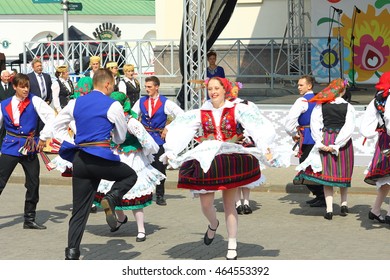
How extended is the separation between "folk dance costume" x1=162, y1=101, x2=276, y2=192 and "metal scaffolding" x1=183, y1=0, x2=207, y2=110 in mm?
6656

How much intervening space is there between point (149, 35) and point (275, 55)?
154 ft

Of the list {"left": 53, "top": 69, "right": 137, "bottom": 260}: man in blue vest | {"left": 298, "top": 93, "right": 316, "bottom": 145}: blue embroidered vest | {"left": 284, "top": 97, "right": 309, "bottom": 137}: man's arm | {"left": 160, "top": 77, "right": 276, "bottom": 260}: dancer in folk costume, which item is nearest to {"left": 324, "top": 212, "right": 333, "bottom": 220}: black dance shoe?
{"left": 298, "top": 93, "right": 316, "bottom": 145}: blue embroidered vest

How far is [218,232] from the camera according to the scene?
10.7 meters

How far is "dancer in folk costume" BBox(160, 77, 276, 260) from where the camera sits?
882 centimetres

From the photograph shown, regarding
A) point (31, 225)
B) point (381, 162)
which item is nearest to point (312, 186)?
point (381, 162)

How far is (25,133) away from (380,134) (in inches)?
161

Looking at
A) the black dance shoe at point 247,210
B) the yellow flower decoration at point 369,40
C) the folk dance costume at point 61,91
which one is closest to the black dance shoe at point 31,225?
the black dance shoe at point 247,210

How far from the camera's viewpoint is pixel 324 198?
12758mm

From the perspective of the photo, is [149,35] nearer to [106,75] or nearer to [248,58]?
[248,58]

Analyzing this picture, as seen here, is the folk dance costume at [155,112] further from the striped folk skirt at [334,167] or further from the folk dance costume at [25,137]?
the striped folk skirt at [334,167]

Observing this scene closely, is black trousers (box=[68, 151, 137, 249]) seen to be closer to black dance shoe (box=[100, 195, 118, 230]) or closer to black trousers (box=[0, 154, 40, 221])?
black dance shoe (box=[100, 195, 118, 230])

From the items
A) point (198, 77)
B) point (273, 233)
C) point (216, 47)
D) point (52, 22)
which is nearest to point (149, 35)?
point (52, 22)

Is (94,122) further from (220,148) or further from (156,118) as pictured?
(156,118)

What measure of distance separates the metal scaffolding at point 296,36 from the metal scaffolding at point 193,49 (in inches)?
266
